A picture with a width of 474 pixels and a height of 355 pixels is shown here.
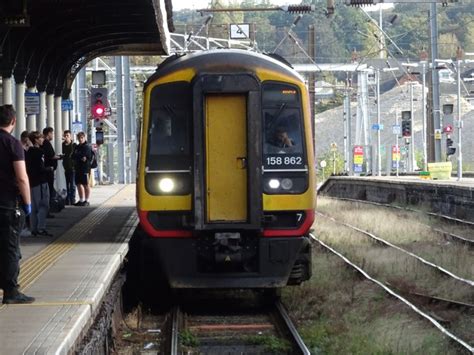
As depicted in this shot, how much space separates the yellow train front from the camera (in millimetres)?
11281

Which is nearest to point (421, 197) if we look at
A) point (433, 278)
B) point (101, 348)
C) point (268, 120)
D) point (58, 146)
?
point (58, 146)

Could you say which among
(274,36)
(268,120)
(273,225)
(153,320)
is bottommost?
(153,320)

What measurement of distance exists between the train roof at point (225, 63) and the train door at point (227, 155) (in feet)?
1.13

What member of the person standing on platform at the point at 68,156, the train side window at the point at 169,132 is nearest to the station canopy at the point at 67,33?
the person standing on platform at the point at 68,156

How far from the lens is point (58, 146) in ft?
77.2

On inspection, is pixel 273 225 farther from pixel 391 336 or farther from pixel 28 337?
pixel 28 337

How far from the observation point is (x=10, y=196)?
862cm

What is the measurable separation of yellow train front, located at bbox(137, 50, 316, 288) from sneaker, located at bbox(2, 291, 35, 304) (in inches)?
98.8

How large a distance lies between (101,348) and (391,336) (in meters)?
2.98

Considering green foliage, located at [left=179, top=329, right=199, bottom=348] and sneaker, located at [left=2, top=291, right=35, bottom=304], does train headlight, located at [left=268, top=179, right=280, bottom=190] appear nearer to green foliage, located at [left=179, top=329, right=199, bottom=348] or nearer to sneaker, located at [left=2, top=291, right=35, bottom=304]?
green foliage, located at [left=179, top=329, right=199, bottom=348]

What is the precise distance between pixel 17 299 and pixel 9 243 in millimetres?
592

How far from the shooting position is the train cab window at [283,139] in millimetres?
11547

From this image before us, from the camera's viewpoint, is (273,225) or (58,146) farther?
(58,146)

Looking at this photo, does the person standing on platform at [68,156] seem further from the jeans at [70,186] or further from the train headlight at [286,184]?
the train headlight at [286,184]
